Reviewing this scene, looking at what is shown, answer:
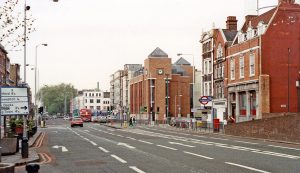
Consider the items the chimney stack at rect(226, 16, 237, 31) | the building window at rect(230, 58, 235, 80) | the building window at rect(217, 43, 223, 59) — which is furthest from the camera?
the chimney stack at rect(226, 16, 237, 31)

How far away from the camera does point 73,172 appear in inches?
613

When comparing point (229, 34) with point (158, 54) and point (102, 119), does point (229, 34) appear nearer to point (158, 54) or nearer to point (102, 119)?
point (158, 54)

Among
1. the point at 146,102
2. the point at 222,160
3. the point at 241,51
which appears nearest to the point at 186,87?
the point at 146,102

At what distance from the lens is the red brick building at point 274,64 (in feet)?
168

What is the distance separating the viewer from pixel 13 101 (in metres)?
22.3

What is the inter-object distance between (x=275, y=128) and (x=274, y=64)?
18431mm

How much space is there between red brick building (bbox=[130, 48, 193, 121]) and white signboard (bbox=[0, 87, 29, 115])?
265 feet

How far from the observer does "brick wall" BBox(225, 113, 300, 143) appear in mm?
32125

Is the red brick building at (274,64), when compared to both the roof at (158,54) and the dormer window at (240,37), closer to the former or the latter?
the dormer window at (240,37)

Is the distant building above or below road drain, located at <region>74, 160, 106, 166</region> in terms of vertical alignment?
above

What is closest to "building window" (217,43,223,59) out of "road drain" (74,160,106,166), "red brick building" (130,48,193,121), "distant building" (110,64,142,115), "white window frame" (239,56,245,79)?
"white window frame" (239,56,245,79)

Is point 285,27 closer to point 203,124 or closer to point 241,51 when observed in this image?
point 241,51

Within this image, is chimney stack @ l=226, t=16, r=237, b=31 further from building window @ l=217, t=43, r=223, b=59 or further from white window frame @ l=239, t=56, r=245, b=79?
white window frame @ l=239, t=56, r=245, b=79

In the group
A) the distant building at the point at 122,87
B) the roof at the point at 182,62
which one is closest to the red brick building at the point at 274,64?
the roof at the point at 182,62
